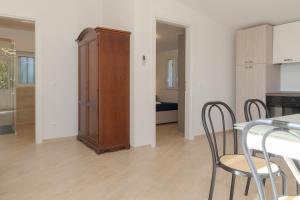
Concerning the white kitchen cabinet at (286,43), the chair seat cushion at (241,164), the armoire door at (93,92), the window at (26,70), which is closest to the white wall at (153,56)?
the armoire door at (93,92)

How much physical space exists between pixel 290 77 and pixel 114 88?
3.39 m

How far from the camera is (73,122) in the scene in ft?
15.0

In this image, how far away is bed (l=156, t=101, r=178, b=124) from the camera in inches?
247

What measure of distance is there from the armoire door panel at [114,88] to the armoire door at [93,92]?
4.9 inches

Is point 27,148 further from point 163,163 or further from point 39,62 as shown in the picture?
point 163,163

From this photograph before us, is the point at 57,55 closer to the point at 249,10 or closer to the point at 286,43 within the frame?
the point at 249,10

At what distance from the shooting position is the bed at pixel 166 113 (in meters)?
6.26

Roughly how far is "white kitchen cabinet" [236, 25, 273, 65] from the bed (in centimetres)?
211

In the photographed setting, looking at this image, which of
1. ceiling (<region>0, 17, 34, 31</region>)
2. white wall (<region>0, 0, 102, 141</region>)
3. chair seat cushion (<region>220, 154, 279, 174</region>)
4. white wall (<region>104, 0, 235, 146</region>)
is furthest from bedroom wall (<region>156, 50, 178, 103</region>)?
chair seat cushion (<region>220, 154, 279, 174</region>)

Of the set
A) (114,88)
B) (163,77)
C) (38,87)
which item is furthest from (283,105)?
(163,77)

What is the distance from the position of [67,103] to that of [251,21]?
12.3 feet

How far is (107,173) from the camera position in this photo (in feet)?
9.33

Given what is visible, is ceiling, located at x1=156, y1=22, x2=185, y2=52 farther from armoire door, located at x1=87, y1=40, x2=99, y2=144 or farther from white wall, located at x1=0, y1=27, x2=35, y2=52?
white wall, located at x1=0, y1=27, x2=35, y2=52

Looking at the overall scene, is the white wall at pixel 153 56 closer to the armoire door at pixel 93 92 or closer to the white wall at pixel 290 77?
the armoire door at pixel 93 92
